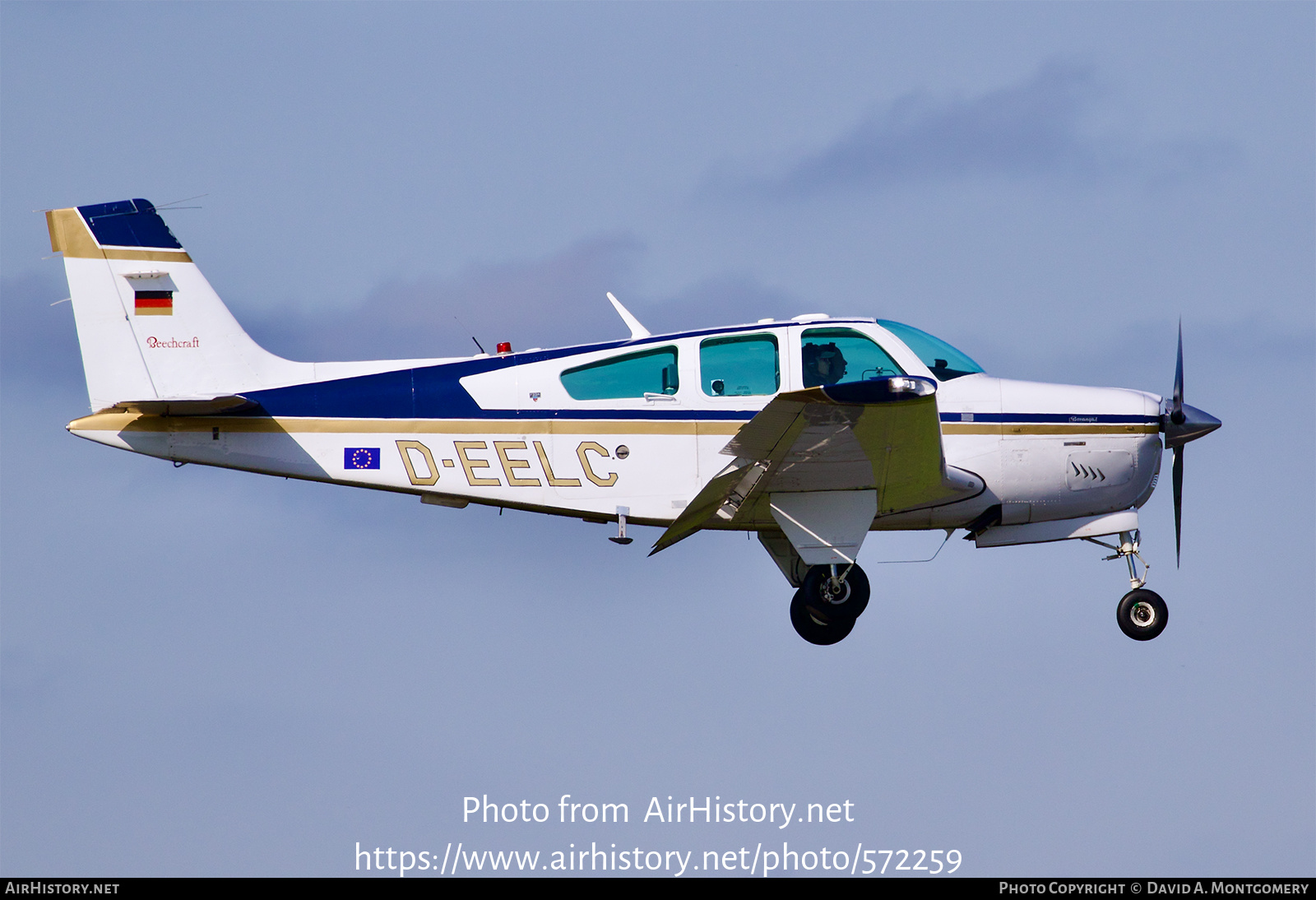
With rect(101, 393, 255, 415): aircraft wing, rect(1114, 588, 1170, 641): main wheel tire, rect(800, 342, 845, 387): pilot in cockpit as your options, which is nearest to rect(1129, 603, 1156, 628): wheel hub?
rect(1114, 588, 1170, 641): main wheel tire

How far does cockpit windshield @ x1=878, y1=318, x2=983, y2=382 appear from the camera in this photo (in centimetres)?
1351

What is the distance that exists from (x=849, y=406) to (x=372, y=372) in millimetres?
4933

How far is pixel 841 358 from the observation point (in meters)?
13.3

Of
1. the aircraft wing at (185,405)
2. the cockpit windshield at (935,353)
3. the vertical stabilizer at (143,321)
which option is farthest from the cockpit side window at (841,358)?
the aircraft wing at (185,405)

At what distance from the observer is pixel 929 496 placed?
13438 mm

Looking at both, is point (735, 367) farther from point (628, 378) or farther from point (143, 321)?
point (143, 321)

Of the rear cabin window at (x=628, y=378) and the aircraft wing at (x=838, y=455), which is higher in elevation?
the rear cabin window at (x=628, y=378)

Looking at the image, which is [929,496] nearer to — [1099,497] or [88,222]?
[1099,497]

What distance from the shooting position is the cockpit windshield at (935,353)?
13508mm

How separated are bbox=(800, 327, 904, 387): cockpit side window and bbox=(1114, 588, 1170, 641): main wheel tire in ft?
10.9

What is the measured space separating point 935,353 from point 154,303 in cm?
754

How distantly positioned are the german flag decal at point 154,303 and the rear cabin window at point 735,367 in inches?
205

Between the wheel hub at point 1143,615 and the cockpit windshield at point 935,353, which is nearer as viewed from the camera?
the cockpit windshield at point 935,353

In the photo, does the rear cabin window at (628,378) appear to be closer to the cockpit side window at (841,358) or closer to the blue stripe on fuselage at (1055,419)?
the cockpit side window at (841,358)
